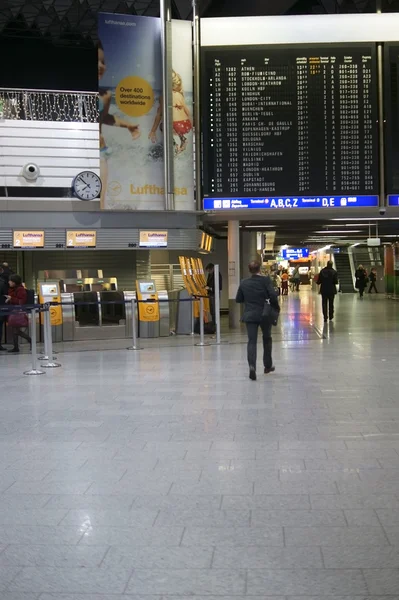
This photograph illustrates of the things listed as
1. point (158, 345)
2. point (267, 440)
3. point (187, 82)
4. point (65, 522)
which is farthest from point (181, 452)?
point (187, 82)

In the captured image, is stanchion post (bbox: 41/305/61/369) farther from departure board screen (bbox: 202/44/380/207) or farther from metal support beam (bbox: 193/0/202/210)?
departure board screen (bbox: 202/44/380/207)

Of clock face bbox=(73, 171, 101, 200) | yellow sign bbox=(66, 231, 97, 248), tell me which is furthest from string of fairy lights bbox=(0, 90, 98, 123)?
yellow sign bbox=(66, 231, 97, 248)

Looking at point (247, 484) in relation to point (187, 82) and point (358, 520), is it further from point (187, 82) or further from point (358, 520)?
point (187, 82)

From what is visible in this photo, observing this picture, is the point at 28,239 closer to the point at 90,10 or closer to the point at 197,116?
the point at 197,116

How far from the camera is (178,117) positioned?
17.3m

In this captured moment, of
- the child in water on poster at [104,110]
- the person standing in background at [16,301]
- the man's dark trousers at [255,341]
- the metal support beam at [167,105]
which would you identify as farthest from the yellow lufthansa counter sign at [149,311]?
the man's dark trousers at [255,341]

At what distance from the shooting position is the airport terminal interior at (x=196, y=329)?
416cm

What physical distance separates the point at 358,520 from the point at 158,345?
11814 mm

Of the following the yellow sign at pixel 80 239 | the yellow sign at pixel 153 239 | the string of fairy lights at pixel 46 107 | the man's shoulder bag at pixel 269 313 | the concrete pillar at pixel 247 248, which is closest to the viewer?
the man's shoulder bag at pixel 269 313

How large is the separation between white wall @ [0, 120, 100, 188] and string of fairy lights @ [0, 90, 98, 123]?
79cm

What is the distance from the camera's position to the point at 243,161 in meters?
16.9

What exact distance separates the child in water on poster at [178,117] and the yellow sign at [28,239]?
11.2ft

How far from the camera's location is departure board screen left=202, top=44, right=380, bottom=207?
1667 cm

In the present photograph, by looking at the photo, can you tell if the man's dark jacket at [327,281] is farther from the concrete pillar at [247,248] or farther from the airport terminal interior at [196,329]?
the concrete pillar at [247,248]
